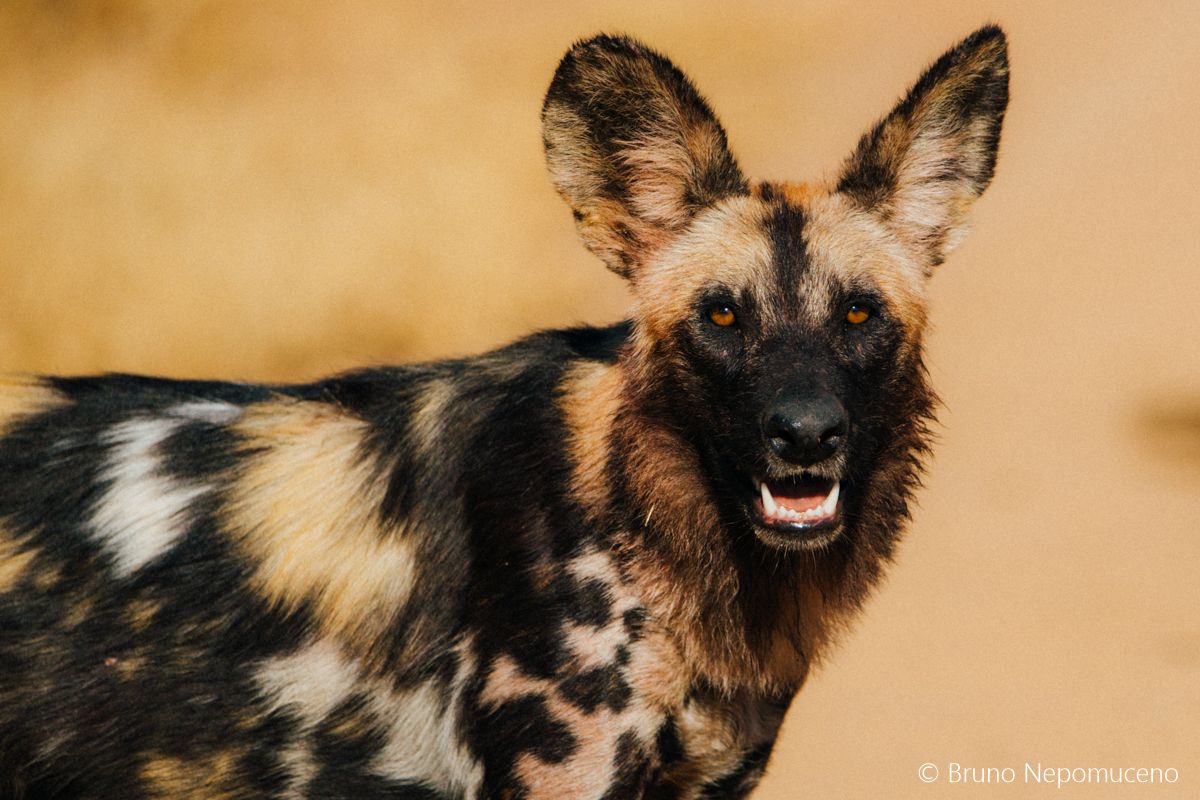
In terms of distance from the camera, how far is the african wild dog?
244cm

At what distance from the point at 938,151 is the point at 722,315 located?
0.57 m

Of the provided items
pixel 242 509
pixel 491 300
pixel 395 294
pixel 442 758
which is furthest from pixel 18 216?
pixel 442 758

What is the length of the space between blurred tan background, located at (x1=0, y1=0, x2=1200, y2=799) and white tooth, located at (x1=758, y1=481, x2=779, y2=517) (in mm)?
3305

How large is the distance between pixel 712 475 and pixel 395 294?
14.2 ft

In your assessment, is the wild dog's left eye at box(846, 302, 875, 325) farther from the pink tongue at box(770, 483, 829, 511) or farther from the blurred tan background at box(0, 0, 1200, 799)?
the blurred tan background at box(0, 0, 1200, 799)

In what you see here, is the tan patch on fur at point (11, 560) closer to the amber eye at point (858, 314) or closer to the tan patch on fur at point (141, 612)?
the tan patch on fur at point (141, 612)

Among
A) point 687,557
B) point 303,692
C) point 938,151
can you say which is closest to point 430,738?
point 303,692

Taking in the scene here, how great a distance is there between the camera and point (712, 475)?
256 centimetres

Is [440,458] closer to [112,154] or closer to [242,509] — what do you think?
[242,509]

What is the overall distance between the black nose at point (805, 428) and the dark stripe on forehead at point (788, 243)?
276 mm

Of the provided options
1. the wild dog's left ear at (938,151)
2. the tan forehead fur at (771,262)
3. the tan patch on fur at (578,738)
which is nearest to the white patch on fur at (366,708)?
the tan patch on fur at (578,738)

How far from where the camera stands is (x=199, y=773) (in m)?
2.55

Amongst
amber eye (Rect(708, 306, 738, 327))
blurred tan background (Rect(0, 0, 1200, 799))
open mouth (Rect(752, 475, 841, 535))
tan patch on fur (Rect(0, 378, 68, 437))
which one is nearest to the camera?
open mouth (Rect(752, 475, 841, 535))

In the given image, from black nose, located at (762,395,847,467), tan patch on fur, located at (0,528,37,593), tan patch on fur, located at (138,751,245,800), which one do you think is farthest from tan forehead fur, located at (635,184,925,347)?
tan patch on fur, located at (0,528,37,593)
